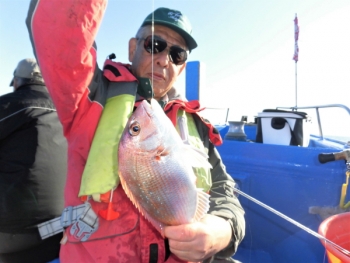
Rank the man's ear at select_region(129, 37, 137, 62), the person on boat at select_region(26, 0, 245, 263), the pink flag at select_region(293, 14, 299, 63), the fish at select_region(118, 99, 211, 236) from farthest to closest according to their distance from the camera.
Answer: the pink flag at select_region(293, 14, 299, 63) < the man's ear at select_region(129, 37, 137, 62) < the person on boat at select_region(26, 0, 245, 263) < the fish at select_region(118, 99, 211, 236)

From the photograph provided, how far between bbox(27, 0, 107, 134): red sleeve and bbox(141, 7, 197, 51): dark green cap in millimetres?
568

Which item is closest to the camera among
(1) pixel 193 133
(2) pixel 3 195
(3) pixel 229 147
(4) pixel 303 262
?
(1) pixel 193 133

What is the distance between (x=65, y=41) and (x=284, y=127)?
293cm

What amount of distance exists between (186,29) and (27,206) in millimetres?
1878

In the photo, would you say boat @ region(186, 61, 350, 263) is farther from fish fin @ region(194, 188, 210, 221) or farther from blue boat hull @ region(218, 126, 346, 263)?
fish fin @ region(194, 188, 210, 221)

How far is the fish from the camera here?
1.21 m

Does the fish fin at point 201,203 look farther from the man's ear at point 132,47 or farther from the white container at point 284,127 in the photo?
the white container at point 284,127

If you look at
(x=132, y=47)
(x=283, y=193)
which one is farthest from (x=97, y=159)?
(x=283, y=193)

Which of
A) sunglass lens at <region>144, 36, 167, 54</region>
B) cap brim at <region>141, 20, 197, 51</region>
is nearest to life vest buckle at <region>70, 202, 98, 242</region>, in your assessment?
sunglass lens at <region>144, 36, 167, 54</region>

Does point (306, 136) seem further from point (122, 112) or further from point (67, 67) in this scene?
point (67, 67)

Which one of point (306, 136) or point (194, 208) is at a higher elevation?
point (306, 136)

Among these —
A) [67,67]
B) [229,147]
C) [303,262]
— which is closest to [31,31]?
[67,67]

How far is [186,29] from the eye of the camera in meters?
2.02

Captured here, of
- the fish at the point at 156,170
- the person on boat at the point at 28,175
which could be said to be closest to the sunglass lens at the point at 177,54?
the fish at the point at 156,170
